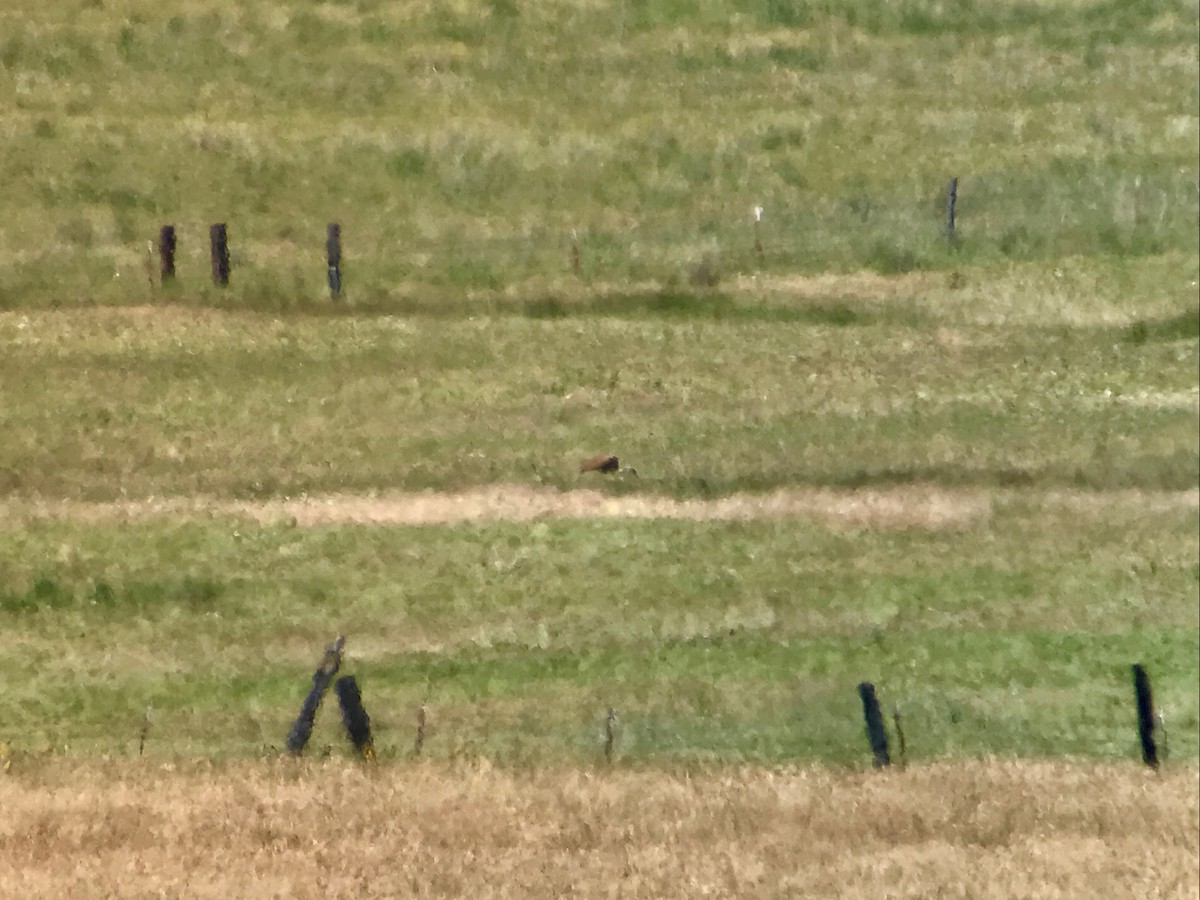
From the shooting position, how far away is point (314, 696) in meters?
→ 6.95

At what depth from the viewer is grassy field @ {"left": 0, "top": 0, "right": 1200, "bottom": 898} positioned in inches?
272

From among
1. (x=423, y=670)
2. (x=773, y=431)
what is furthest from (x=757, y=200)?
(x=423, y=670)

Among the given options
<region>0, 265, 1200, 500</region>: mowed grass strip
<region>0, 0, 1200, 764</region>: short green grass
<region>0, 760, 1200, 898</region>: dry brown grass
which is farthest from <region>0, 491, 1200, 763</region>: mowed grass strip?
<region>0, 265, 1200, 500</region>: mowed grass strip

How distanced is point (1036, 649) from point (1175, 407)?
210 centimetres

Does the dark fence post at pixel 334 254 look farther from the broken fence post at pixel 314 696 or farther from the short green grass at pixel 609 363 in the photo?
the broken fence post at pixel 314 696

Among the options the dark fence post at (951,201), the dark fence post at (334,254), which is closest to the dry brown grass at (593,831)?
the dark fence post at (334,254)

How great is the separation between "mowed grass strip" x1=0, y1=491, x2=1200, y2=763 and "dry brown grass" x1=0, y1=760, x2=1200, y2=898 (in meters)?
0.21

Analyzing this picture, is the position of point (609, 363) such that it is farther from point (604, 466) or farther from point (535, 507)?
point (535, 507)

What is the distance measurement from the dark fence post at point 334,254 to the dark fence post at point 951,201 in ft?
14.7

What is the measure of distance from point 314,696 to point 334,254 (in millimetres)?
3075

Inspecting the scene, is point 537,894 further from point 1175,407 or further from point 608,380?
point 1175,407

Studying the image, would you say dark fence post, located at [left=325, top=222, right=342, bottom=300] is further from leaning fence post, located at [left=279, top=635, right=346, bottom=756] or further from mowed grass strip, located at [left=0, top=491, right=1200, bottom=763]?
leaning fence post, located at [left=279, top=635, right=346, bottom=756]

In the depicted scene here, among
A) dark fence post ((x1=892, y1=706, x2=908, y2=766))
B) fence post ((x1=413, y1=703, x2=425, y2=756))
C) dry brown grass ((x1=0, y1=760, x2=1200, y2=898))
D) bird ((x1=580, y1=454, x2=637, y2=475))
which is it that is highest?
bird ((x1=580, y1=454, x2=637, y2=475))

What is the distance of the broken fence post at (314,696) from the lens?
690cm
